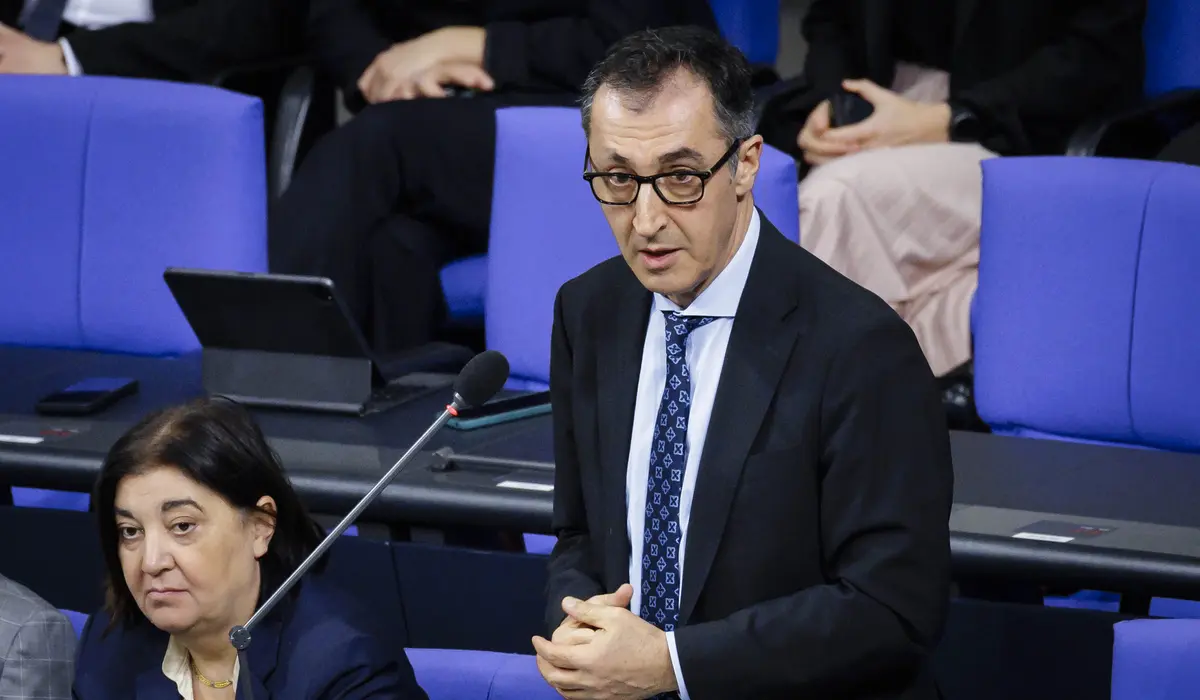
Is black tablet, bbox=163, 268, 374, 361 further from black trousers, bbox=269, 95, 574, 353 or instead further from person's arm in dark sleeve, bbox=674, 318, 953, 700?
person's arm in dark sleeve, bbox=674, 318, 953, 700

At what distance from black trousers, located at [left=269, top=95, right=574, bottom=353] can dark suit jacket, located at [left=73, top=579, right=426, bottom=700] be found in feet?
4.68

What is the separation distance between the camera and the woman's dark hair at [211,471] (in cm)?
167

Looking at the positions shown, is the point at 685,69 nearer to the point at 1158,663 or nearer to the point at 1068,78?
the point at 1158,663

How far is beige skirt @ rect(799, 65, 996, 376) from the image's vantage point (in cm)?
289

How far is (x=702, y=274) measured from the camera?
57.1 inches

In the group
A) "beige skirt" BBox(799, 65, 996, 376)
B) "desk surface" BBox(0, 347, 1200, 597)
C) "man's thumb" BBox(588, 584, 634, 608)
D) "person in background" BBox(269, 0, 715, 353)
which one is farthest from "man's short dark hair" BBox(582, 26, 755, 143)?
"person in background" BBox(269, 0, 715, 353)

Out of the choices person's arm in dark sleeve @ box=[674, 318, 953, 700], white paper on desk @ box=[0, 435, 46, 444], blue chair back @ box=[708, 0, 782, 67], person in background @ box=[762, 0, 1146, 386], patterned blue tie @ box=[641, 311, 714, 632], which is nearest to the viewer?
person's arm in dark sleeve @ box=[674, 318, 953, 700]

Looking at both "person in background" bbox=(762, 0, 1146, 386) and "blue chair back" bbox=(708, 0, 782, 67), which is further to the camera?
"blue chair back" bbox=(708, 0, 782, 67)

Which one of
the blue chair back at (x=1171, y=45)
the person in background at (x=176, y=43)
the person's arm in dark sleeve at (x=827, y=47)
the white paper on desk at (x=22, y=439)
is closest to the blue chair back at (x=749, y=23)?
the person's arm in dark sleeve at (x=827, y=47)

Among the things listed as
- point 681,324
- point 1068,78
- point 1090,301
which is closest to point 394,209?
point 1068,78

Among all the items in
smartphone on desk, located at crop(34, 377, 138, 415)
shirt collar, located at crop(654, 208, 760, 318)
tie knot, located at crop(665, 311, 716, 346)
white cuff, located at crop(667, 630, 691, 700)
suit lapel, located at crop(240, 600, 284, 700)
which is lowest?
smartphone on desk, located at crop(34, 377, 138, 415)

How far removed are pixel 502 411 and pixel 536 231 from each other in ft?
1.47

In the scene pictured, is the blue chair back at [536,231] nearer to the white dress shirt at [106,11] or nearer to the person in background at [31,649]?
the person in background at [31,649]

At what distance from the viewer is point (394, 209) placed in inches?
126
